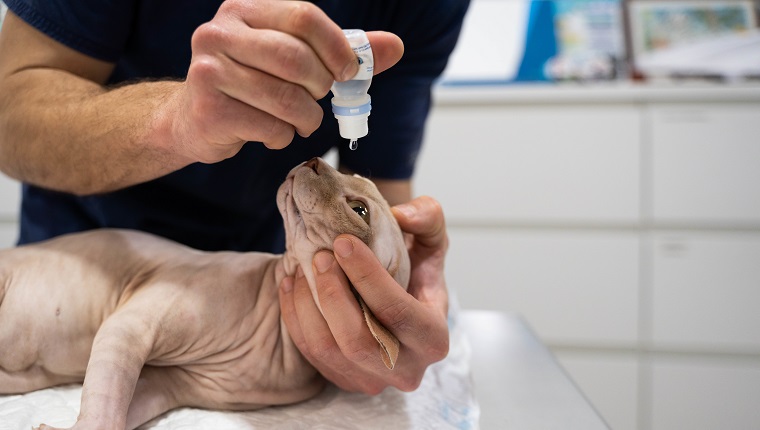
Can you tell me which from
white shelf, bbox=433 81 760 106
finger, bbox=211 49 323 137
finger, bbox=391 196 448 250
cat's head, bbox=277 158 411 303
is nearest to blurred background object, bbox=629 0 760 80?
white shelf, bbox=433 81 760 106

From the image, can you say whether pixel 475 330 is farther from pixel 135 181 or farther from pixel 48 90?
pixel 48 90

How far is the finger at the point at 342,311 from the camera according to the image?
81cm

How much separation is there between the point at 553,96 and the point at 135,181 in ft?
5.19

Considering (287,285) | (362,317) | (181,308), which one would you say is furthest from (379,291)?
(181,308)

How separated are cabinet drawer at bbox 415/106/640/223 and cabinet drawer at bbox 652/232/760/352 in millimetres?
218

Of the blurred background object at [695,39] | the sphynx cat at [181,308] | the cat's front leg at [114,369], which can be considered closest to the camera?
the cat's front leg at [114,369]

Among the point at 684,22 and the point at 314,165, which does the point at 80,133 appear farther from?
the point at 684,22

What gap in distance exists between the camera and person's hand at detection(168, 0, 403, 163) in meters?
0.59

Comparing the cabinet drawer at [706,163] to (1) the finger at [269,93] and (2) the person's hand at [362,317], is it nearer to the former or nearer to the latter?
(2) the person's hand at [362,317]

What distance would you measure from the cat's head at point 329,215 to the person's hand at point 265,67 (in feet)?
0.59

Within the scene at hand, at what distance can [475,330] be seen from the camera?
1330mm

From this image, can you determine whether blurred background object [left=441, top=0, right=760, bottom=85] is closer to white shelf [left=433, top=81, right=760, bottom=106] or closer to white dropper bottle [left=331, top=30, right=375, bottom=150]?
white shelf [left=433, top=81, right=760, bottom=106]

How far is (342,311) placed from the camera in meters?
0.81

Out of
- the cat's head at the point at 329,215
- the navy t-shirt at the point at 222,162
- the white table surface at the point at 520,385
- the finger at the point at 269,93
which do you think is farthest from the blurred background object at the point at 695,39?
the finger at the point at 269,93
